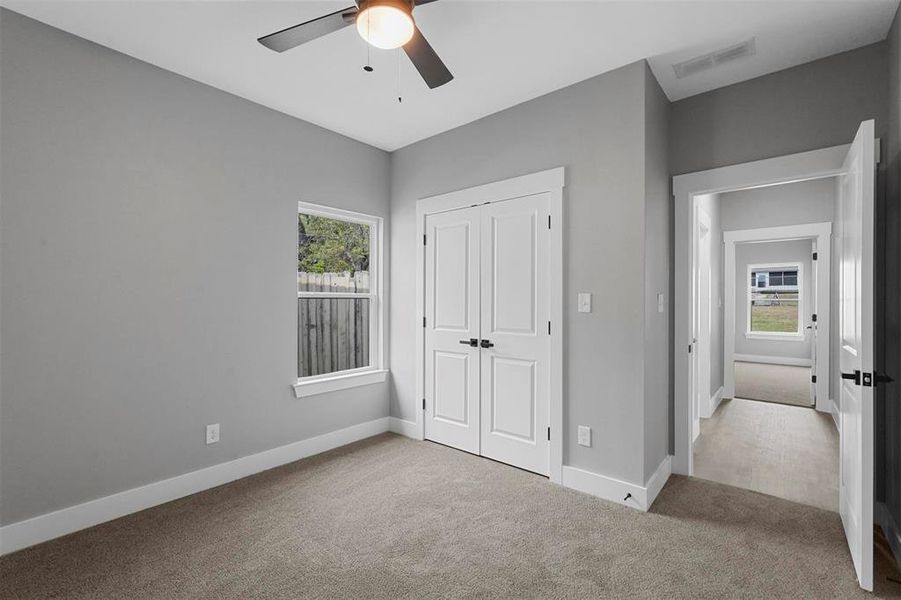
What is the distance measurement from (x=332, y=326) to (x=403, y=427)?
3.86ft

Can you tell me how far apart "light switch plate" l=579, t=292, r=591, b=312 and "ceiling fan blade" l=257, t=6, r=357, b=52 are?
2052 mm

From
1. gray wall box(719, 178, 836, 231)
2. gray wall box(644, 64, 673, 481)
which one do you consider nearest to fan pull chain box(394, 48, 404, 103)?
gray wall box(644, 64, 673, 481)

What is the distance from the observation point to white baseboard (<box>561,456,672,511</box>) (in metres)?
2.63

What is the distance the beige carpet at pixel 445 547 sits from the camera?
1.91 meters

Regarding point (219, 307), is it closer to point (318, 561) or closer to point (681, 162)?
point (318, 561)

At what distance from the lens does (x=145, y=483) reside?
2.63 m

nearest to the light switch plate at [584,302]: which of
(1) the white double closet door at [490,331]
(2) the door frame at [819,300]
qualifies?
(1) the white double closet door at [490,331]

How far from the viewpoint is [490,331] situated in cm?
343

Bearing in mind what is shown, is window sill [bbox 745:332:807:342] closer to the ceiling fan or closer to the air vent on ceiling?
the air vent on ceiling

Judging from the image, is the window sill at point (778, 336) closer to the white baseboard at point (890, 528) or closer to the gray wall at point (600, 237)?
the white baseboard at point (890, 528)

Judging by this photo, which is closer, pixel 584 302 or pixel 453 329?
pixel 584 302

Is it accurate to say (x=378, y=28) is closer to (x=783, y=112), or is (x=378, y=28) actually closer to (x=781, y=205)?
(x=783, y=112)

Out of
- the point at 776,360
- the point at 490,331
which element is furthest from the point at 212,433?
the point at 776,360

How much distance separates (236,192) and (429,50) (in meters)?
1.87
